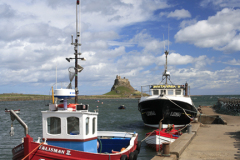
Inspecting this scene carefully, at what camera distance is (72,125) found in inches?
444

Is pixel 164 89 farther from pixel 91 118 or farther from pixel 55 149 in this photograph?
pixel 55 149

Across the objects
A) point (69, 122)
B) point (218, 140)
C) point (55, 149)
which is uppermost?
point (69, 122)

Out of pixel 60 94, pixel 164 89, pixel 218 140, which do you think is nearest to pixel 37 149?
pixel 60 94

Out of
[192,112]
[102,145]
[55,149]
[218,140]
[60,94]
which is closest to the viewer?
[55,149]

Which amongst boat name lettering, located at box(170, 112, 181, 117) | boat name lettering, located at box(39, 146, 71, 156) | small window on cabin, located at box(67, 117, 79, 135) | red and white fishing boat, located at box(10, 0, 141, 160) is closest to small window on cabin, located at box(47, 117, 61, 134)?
red and white fishing boat, located at box(10, 0, 141, 160)

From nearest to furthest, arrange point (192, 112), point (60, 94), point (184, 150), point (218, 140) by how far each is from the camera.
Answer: point (60, 94) < point (184, 150) < point (218, 140) < point (192, 112)

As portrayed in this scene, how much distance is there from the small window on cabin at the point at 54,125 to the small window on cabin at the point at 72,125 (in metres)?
0.43

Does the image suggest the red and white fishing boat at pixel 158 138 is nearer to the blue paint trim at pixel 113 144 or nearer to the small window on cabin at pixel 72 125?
the blue paint trim at pixel 113 144

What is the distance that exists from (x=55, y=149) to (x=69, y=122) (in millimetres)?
1458

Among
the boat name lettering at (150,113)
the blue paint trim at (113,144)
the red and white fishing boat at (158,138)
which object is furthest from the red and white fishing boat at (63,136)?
the boat name lettering at (150,113)

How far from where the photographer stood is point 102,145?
15.6 m

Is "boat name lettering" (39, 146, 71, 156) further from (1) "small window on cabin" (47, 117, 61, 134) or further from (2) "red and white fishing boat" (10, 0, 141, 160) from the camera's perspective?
(1) "small window on cabin" (47, 117, 61, 134)

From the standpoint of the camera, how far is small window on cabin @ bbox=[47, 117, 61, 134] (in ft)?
36.7

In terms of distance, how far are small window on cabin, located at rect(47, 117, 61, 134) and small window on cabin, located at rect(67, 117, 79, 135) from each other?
435mm
